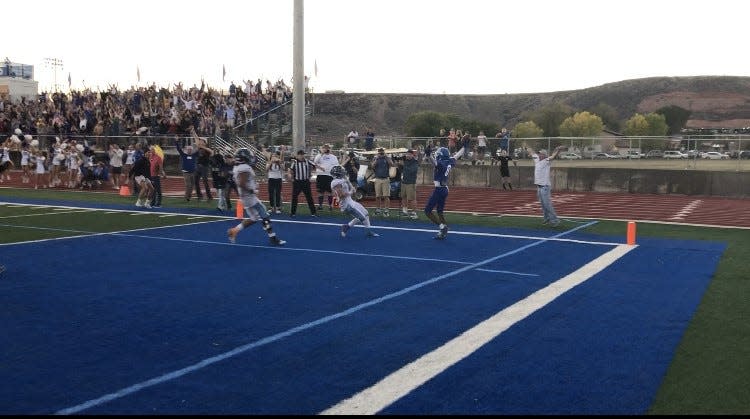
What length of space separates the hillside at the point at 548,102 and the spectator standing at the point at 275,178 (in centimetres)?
10576

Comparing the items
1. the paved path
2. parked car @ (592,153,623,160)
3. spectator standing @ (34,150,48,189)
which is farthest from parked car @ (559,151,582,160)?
spectator standing @ (34,150,48,189)

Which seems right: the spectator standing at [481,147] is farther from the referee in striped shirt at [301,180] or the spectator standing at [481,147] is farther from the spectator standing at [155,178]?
the spectator standing at [155,178]

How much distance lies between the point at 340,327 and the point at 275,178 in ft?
42.6

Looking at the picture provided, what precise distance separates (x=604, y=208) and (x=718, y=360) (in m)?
17.1

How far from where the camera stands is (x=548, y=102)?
149000 mm

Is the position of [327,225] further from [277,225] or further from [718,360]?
[718,360]

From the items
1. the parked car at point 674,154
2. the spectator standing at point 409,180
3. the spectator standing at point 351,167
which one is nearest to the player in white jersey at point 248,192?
the spectator standing at point 409,180

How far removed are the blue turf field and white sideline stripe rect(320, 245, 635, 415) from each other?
21mm

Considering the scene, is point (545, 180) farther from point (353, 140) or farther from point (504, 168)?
point (353, 140)

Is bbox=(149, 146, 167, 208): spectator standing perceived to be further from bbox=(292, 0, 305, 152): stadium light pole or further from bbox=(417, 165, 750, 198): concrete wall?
bbox=(417, 165, 750, 198): concrete wall

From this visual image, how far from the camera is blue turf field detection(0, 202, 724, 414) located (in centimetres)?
548

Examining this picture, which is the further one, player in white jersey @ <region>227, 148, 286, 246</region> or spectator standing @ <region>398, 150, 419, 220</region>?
spectator standing @ <region>398, 150, 419, 220</region>

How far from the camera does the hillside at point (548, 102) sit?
132625 mm

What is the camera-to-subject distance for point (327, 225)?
17.7 meters
